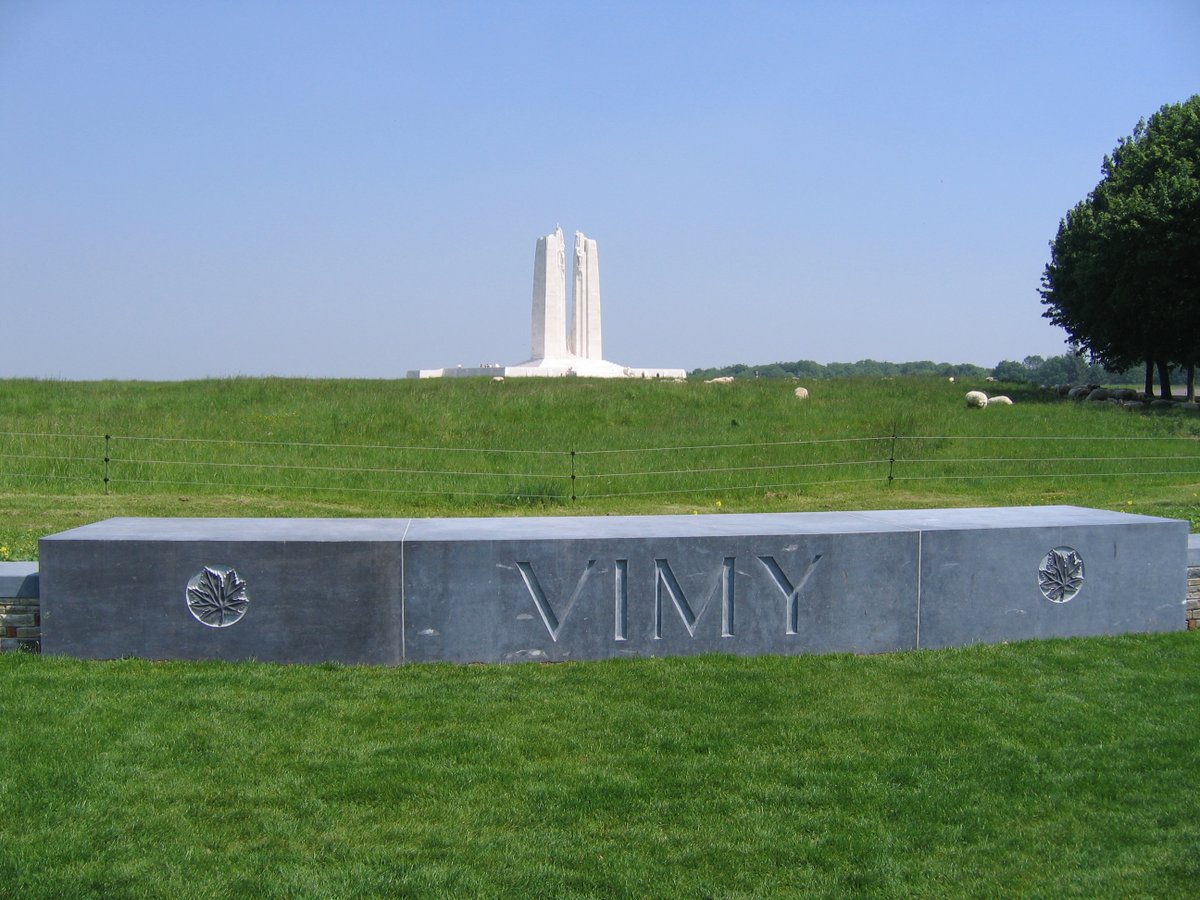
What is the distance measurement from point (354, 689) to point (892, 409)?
21812 millimetres

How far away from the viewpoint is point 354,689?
22.3 feet

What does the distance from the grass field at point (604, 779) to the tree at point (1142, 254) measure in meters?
29.7

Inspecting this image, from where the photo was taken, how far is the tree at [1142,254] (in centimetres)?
3294

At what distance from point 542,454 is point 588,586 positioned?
1271 centimetres

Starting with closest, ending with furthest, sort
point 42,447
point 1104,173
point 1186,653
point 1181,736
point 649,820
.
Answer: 1. point 649,820
2. point 1181,736
3. point 1186,653
4. point 42,447
5. point 1104,173

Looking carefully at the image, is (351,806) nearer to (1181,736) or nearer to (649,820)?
(649,820)

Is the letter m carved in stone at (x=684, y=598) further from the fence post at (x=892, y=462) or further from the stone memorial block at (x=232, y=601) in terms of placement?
the fence post at (x=892, y=462)

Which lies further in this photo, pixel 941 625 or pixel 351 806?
pixel 941 625

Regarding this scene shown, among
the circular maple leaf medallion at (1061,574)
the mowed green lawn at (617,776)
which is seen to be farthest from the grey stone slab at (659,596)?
the circular maple leaf medallion at (1061,574)

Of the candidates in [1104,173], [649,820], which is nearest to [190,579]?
[649,820]

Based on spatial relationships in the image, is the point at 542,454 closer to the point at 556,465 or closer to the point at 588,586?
the point at 556,465

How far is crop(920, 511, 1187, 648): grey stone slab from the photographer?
8.08 m

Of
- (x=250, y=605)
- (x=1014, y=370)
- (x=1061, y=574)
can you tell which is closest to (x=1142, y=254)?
(x=1061, y=574)

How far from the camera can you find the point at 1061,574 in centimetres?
831
